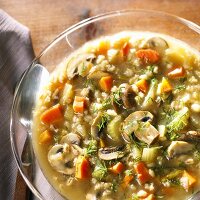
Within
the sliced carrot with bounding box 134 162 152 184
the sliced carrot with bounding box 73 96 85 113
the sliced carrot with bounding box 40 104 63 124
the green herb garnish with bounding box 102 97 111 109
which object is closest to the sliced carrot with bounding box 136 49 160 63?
the green herb garnish with bounding box 102 97 111 109

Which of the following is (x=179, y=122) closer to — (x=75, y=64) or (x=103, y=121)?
(x=103, y=121)

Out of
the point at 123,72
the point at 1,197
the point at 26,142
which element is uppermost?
the point at 123,72

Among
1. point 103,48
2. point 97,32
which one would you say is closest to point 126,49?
point 103,48

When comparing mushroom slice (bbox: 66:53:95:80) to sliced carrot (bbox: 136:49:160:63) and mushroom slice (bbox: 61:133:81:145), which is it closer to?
Answer: sliced carrot (bbox: 136:49:160:63)

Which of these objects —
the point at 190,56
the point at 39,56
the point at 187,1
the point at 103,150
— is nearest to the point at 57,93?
the point at 39,56

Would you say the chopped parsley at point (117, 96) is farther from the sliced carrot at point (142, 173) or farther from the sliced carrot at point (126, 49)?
the sliced carrot at point (142, 173)

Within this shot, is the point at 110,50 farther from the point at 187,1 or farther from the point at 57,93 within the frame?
the point at 187,1
